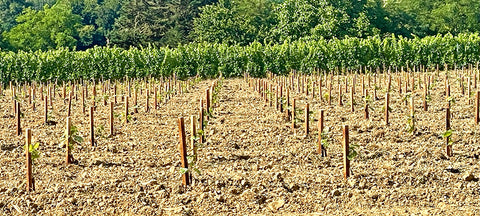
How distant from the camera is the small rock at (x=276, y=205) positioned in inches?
298

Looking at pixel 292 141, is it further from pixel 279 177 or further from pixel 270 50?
pixel 270 50

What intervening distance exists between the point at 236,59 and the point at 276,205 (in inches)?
1195

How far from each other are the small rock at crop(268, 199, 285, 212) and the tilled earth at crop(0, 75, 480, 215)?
0.01 meters

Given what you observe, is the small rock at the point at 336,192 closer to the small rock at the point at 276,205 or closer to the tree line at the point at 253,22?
the small rock at the point at 276,205

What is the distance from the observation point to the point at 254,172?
358 inches

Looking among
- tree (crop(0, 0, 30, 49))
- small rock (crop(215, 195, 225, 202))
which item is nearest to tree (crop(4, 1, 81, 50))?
tree (crop(0, 0, 30, 49))

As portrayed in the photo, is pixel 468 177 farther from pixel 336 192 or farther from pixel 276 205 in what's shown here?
pixel 276 205

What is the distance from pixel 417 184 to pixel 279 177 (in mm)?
1660

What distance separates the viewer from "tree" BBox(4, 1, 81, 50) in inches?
2596

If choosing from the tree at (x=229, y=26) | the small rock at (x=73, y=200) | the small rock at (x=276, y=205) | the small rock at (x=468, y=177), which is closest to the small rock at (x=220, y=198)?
the small rock at (x=276, y=205)

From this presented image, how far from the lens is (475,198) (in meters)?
7.70

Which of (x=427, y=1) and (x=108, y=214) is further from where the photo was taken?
(x=427, y=1)

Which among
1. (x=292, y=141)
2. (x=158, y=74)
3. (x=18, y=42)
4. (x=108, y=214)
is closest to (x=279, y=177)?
(x=108, y=214)

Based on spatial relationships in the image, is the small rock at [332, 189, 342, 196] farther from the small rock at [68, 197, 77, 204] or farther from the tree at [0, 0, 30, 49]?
the tree at [0, 0, 30, 49]
